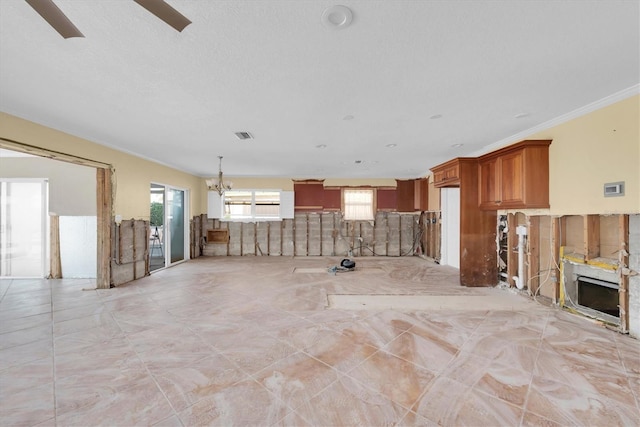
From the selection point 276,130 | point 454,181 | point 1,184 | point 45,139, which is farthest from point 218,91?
point 1,184

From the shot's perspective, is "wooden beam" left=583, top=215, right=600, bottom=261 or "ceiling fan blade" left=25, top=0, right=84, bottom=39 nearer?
"ceiling fan blade" left=25, top=0, right=84, bottom=39

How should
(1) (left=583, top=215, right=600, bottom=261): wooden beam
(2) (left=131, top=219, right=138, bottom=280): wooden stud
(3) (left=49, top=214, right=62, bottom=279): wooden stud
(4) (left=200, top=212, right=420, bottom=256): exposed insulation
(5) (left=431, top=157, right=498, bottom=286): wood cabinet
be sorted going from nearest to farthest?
(1) (left=583, top=215, right=600, bottom=261): wooden beam, (5) (left=431, top=157, right=498, bottom=286): wood cabinet, (2) (left=131, top=219, right=138, bottom=280): wooden stud, (3) (left=49, top=214, right=62, bottom=279): wooden stud, (4) (left=200, top=212, right=420, bottom=256): exposed insulation

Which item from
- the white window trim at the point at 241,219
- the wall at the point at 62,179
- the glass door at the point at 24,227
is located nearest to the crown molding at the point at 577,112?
the white window trim at the point at 241,219

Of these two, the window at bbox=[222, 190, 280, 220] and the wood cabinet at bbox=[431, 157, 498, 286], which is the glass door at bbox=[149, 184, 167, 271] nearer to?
the window at bbox=[222, 190, 280, 220]

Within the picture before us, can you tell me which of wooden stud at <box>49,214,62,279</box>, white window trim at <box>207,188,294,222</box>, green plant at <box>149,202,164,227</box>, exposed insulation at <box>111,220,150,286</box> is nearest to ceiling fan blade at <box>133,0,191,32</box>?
exposed insulation at <box>111,220,150,286</box>

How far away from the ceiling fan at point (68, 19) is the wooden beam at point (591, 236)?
15.1ft

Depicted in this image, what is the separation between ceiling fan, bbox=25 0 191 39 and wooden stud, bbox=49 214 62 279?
18.2 feet

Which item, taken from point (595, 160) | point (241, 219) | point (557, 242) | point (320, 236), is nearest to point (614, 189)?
point (595, 160)

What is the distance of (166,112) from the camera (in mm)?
3125

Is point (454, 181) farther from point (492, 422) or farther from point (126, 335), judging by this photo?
point (126, 335)

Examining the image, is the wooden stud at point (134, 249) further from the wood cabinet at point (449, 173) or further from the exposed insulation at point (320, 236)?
the wood cabinet at point (449, 173)

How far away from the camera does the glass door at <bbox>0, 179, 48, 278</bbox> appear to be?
17.5ft

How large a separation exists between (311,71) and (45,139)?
405 centimetres

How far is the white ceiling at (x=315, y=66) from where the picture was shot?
1.61 m
